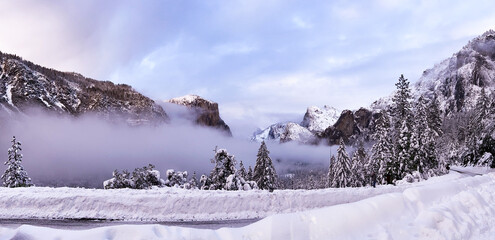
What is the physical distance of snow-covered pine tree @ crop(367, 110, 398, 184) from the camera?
37.5m

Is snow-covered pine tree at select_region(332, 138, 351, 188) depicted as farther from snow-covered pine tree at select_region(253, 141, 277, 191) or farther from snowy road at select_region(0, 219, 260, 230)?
snowy road at select_region(0, 219, 260, 230)

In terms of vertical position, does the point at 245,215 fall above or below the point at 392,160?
below

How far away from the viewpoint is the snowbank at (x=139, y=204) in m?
14.0

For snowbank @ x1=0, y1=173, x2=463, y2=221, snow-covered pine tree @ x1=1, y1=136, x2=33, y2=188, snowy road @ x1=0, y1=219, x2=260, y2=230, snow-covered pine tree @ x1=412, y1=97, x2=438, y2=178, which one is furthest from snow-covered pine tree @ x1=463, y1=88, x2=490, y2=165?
snow-covered pine tree @ x1=1, y1=136, x2=33, y2=188

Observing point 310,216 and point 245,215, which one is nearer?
point 310,216

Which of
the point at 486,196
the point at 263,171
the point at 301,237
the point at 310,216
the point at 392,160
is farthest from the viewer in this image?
the point at 263,171

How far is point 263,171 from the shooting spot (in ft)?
152

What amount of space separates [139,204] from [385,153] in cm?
3197

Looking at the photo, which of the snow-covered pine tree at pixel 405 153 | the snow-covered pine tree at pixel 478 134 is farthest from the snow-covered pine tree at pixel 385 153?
the snow-covered pine tree at pixel 478 134

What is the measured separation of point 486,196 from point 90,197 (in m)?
17.0

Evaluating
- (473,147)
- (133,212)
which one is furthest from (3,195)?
(473,147)

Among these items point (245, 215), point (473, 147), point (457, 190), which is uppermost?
point (473, 147)

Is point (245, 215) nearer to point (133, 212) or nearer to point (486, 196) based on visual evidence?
point (133, 212)

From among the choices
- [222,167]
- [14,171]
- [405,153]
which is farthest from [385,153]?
[14,171]
